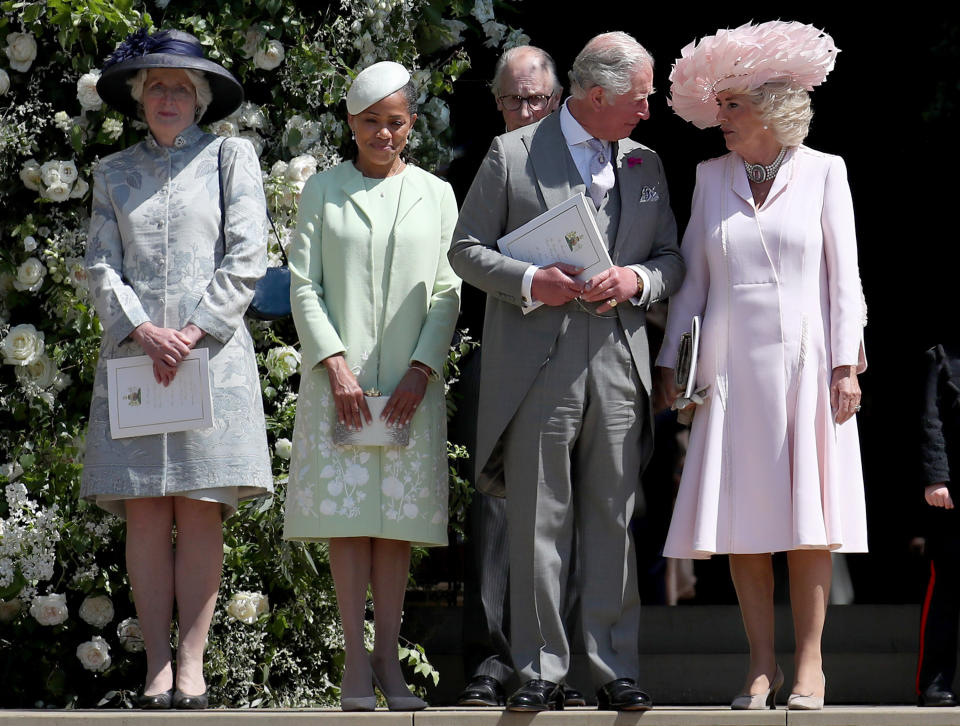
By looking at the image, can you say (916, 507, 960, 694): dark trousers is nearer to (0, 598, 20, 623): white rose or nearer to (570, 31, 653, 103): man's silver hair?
(570, 31, 653, 103): man's silver hair

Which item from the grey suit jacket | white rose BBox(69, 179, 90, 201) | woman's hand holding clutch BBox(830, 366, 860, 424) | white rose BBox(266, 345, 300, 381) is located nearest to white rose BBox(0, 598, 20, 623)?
white rose BBox(266, 345, 300, 381)

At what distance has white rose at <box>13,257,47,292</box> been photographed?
5.83 metres

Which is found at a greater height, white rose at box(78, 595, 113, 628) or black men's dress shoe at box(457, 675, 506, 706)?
white rose at box(78, 595, 113, 628)

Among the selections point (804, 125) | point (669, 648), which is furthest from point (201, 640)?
point (669, 648)

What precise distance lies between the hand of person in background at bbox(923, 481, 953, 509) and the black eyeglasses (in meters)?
1.81

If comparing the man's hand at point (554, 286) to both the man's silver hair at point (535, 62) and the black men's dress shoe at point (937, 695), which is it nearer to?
the man's silver hair at point (535, 62)

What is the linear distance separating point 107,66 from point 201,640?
1.78 m

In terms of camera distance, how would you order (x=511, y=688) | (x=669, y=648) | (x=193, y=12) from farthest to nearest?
(x=669, y=648) → (x=193, y=12) → (x=511, y=688)

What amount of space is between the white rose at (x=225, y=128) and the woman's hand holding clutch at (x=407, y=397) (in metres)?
1.71

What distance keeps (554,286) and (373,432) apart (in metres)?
0.69

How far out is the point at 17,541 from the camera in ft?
18.3

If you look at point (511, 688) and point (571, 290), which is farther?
point (511, 688)

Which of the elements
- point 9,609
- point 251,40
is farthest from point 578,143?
point 9,609

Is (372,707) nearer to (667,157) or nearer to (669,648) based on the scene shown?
(669,648)
